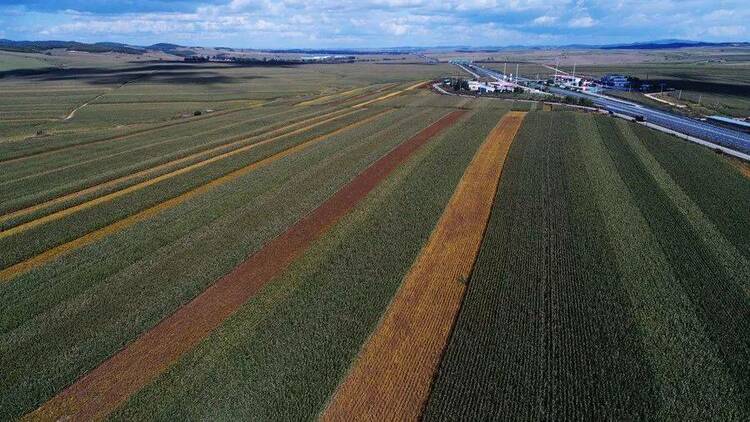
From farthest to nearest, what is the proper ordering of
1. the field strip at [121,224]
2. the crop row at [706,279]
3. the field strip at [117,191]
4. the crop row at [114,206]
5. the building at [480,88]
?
the building at [480,88], the field strip at [117,191], the crop row at [114,206], the field strip at [121,224], the crop row at [706,279]

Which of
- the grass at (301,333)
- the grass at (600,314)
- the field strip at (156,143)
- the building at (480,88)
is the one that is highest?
the building at (480,88)

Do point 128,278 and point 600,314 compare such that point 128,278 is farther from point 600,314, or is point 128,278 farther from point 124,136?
point 124,136

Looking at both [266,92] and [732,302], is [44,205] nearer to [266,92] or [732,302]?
[732,302]

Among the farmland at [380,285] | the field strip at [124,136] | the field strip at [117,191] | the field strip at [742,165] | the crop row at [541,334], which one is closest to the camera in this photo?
the crop row at [541,334]

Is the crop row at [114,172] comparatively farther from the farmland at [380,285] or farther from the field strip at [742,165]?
the field strip at [742,165]

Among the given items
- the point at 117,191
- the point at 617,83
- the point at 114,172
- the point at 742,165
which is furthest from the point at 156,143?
the point at 617,83

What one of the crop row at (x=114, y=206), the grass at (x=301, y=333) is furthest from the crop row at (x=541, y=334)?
the crop row at (x=114, y=206)

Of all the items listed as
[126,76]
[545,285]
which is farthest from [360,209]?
[126,76]
